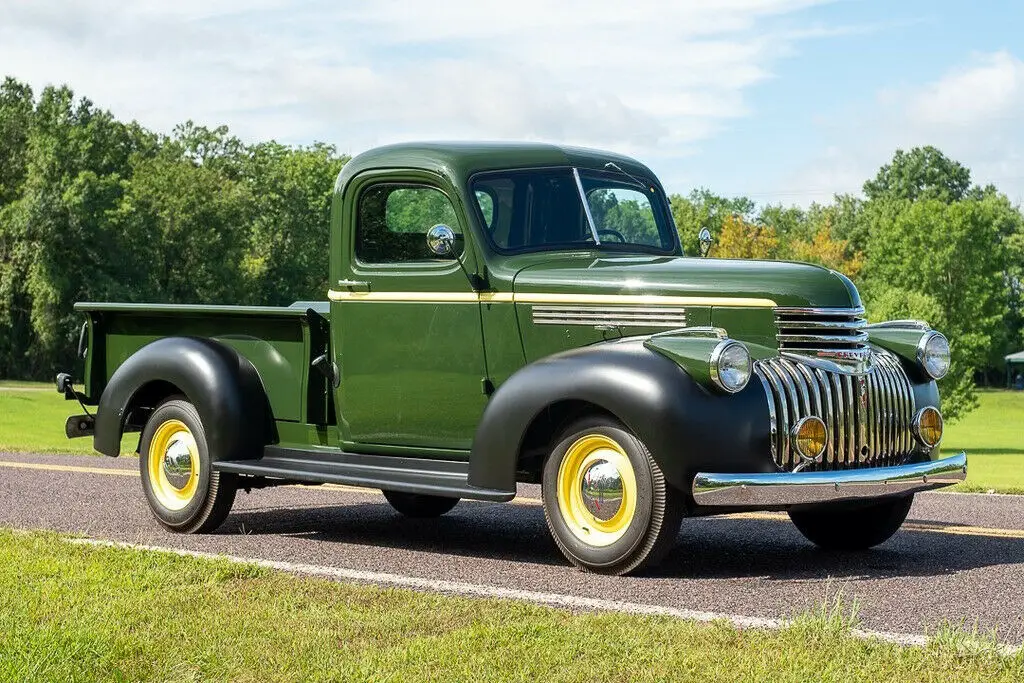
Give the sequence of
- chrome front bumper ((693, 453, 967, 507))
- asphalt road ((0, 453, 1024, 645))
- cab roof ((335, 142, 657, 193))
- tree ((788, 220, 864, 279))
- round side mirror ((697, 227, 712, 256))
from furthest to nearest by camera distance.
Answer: tree ((788, 220, 864, 279)) → round side mirror ((697, 227, 712, 256)) → cab roof ((335, 142, 657, 193)) → chrome front bumper ((693, 453, 967, 507)) → asphalt road ((0, 453, 1024, 645))

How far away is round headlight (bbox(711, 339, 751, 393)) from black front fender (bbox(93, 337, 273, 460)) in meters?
3.37

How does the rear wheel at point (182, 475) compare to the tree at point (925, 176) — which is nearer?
the rear wheel at point (182, 475)

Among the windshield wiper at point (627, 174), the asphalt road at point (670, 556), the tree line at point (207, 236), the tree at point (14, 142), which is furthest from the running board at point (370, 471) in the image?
the tree at point (14, 142)

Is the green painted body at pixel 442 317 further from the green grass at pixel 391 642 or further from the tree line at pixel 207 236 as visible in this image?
the tree line at pixel 207 236

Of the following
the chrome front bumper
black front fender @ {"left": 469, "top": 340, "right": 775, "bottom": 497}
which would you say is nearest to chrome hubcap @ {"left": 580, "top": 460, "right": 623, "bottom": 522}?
black front fender @ {"left": 469, "top": 340, "right": 775, "bottom": 497}

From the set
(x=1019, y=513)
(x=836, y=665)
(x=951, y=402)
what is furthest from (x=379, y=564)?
(x=951, y=402)

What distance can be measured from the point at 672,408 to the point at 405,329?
2.10 metres

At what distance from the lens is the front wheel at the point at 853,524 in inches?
320

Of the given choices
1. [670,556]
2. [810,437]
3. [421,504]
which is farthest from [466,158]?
[421,504]

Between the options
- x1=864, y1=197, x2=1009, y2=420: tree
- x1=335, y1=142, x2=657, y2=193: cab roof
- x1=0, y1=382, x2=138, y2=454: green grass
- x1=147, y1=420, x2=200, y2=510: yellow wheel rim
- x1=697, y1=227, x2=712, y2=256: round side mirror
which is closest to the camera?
x1=335, y1=142, x2=657, y2=193: cab roof

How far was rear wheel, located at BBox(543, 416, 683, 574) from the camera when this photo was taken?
22.5ft

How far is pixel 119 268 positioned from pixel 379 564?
57.4m

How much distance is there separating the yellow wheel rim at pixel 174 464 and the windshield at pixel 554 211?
2462mm

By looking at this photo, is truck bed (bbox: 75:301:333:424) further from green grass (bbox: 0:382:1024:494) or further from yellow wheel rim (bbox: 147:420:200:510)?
green grass (bbox: 0:382:1024:494)
